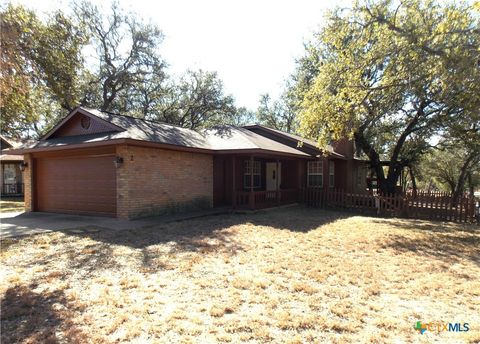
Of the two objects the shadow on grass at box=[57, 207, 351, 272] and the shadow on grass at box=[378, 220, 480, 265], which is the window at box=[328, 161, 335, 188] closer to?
the shadow on grass at box=[57, 207, 351, 272]

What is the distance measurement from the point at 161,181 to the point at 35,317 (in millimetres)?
7977

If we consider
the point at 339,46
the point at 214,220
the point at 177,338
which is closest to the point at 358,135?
the point at 339,46

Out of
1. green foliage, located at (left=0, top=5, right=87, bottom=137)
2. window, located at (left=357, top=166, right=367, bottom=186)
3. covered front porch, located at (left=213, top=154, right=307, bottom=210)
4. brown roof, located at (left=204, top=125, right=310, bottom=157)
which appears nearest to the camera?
green foliage, located at (left=0, top=5, right=87, bottom=137)

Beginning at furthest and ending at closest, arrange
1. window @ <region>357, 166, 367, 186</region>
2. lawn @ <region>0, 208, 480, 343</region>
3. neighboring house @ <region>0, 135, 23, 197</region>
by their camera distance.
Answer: neighboring house @ <region>0, 135, 23, 197</region>
window @ <region>357, 166, 367, 186</region>
lawn @ <region>0, 208, 480, 343</region>

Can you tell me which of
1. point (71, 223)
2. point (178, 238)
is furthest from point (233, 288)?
point (71, 223)

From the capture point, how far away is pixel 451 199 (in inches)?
486

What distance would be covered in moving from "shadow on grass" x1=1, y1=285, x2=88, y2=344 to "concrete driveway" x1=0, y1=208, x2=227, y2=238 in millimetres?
4612

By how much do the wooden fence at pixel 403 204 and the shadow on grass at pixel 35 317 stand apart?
13.1 metres

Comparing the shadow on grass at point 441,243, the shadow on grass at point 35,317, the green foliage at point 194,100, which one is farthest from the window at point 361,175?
the shadow on grass at point 35,317

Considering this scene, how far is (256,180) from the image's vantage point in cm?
1720

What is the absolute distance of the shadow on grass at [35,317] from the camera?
123 inches

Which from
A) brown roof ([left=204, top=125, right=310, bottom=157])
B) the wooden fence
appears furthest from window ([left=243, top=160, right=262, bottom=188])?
the wooden fence

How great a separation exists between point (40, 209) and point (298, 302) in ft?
42.4

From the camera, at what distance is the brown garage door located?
11023mm
